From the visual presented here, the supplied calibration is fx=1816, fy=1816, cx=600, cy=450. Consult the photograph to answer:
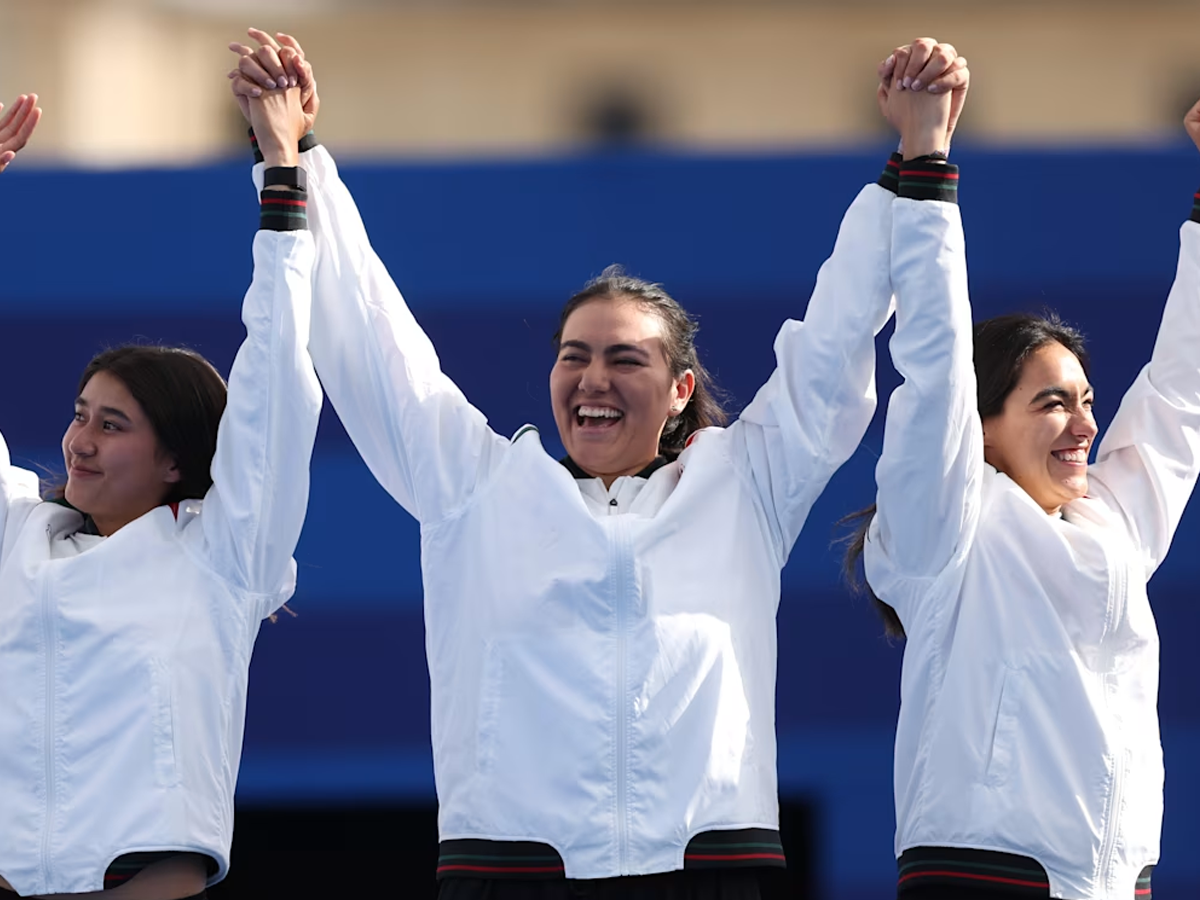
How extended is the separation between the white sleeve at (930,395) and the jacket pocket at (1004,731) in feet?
0.82

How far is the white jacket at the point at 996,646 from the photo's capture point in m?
3.03

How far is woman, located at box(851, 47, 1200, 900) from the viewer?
9.95 feet

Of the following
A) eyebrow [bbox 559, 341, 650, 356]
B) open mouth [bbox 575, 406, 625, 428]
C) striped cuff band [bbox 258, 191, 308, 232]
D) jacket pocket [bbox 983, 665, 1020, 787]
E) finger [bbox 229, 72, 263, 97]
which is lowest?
jacket pocket [bbox 983, 665, 1020, 787]

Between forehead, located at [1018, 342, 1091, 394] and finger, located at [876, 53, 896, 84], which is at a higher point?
finger, located at [876, 53, 896, 84]

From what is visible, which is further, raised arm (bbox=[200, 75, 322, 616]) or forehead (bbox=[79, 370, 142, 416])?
forehead (bbox=[79, 370, 142, 416])

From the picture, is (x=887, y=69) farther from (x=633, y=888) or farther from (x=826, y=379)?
(x=633, y=888)

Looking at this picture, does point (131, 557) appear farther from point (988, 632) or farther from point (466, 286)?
point (466, 286)

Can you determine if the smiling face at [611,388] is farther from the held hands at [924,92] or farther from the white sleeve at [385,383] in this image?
the held hands at [924,92]

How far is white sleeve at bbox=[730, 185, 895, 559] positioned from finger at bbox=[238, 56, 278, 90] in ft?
3.38

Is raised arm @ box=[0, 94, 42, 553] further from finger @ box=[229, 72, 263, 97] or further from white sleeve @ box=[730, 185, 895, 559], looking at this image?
white sleeve @ box=[730, 185, 895, 559]

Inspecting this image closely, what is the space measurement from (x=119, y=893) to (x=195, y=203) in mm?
2295

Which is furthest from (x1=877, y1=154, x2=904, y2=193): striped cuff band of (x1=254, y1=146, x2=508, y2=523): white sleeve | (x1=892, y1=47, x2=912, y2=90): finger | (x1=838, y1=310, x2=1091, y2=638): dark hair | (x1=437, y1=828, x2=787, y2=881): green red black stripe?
(x1=437, y1=828, x2=787, y2=881): green red black stripe

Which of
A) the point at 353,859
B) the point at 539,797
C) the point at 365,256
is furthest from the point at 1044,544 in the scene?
the point at 353,859

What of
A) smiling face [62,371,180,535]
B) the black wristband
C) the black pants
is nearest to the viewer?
the black pants
